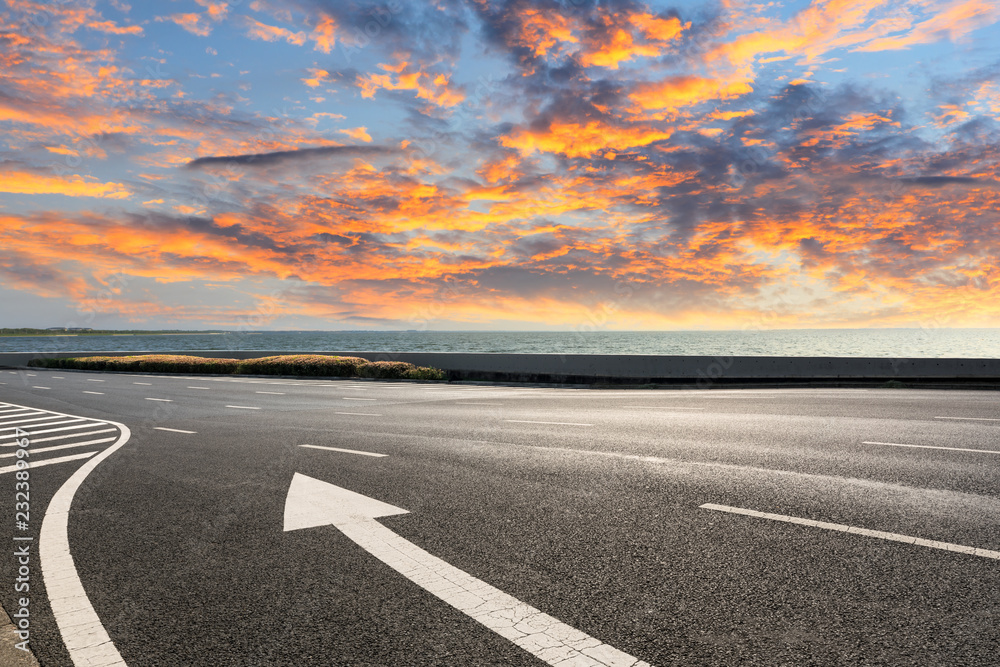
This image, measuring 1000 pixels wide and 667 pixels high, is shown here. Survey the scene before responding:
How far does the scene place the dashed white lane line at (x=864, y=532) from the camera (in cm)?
438

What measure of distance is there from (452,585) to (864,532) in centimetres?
336

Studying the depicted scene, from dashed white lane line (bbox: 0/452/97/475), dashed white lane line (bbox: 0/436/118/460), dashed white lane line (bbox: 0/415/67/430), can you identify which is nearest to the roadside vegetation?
dashed white lane line (bbox: 0/415/67/430)

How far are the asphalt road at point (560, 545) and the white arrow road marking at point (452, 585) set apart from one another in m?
0.08

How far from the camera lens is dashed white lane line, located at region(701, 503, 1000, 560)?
4.38 metres

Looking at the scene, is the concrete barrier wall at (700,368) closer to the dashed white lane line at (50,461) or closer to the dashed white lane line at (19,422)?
the dashed white lane line at (19,422)

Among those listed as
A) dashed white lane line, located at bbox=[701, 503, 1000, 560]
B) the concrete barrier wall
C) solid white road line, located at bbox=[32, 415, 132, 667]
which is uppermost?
the concrete barrier wall

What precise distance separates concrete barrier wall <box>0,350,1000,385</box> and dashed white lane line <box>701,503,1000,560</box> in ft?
60.9

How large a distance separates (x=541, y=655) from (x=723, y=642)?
3.17 ft

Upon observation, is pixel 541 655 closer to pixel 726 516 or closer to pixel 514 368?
pixel 726 516

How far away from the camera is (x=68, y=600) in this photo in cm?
390
